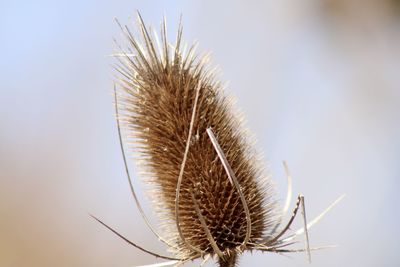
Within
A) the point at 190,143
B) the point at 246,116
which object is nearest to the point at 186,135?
the point at 190,143

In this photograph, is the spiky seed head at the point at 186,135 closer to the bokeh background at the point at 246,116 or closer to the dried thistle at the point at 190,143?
the dried thistle at the point at 190,143

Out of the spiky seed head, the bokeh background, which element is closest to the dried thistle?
the spiky seed head

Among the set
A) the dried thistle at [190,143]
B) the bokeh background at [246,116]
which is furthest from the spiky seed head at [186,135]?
the bokeh background at [246,116]

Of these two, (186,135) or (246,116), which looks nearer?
(186,135)

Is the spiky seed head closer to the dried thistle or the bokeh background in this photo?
the dried thistle

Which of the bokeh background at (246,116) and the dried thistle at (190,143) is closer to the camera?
the dried thistle at (190,143)

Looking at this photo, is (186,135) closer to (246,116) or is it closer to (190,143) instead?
(190,143)

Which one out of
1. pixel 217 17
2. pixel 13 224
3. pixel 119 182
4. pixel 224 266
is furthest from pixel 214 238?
pixel 217 17
